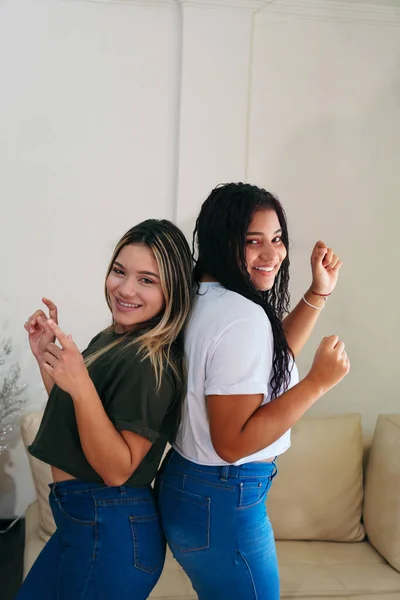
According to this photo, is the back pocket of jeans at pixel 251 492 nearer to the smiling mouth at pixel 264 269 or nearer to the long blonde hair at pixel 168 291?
the long blonde hair at pixel 168 291

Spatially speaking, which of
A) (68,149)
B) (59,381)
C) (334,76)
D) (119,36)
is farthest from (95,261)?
(59,381)

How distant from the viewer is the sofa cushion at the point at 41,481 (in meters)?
2.59

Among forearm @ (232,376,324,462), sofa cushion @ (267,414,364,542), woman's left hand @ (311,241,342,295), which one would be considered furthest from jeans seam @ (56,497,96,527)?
sofa cushion @ (267,414,364,542)

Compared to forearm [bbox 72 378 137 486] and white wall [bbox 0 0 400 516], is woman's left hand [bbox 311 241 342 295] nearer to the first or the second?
forearm [bbox 72 378 137 486]

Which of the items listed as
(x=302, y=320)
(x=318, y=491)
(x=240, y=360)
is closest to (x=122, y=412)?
(x=240, y=360)

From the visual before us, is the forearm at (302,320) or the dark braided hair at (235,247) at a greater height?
the dark braided hair at (235,247)

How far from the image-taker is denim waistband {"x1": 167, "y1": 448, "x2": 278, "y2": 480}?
144 cm

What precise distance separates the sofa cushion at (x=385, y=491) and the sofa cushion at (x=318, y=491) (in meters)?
0.06

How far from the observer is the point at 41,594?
1.50 meters

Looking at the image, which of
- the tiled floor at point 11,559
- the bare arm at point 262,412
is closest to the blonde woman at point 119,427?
the bare arm at point 262,412

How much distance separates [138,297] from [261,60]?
2033mm

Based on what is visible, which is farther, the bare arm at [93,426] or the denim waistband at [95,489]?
the denim waistband at [95,489]

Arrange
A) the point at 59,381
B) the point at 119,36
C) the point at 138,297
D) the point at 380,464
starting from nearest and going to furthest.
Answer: the point at 59,381 → the point at 138,297 → the point at 380,464 → the point at 119,36

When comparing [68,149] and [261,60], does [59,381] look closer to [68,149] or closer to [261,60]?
[68,149]
